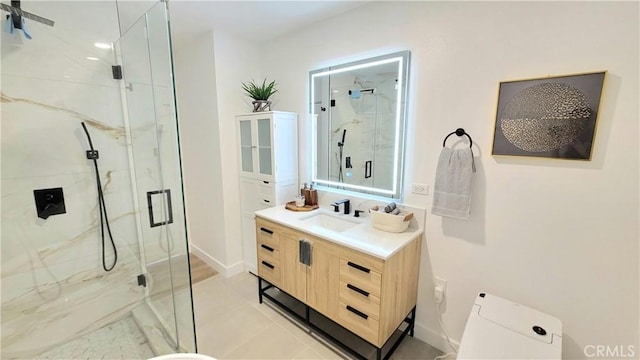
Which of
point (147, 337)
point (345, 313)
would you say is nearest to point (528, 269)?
point (345, 313)

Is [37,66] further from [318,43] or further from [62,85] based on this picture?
[318,43]

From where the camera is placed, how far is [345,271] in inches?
66.4

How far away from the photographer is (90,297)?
6.40 feet

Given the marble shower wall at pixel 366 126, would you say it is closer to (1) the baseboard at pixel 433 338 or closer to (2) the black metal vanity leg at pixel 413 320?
(2) the black metal vanity leg at pixel 413 320

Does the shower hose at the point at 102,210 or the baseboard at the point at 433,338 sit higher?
the shower hose at the point at 102,210

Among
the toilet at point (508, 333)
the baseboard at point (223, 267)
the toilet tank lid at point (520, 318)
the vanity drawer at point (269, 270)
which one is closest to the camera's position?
the toilet at point (508, 333)

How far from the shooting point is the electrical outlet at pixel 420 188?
1824 millimetres

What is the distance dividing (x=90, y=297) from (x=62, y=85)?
1526 millimetres

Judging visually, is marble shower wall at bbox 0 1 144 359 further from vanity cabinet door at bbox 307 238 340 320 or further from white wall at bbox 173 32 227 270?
vanity cabinet door at bbox 307 238 340 320

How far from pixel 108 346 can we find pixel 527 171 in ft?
9.84

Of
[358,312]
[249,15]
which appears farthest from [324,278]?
[249,15]

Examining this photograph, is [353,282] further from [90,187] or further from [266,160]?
[90,187]

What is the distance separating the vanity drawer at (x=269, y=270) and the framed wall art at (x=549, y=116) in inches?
69.9

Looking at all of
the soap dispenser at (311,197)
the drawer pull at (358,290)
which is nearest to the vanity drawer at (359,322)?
the drawer pull at (358,290)
